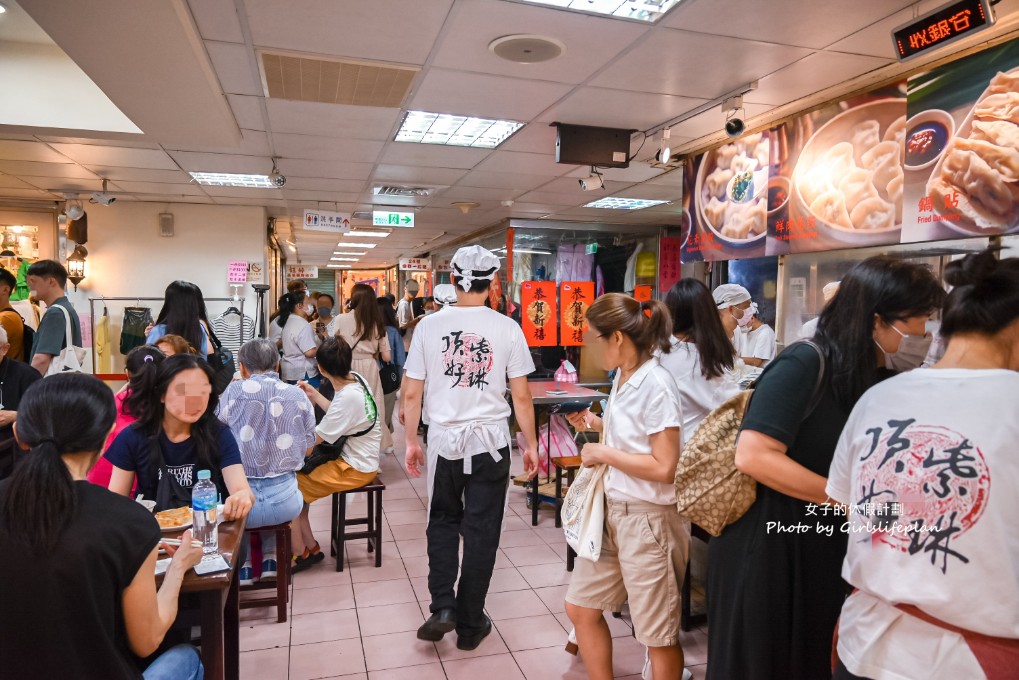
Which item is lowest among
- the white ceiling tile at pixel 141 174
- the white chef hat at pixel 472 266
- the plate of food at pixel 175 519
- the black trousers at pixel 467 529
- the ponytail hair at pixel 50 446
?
the black trousers at pixel 467 529

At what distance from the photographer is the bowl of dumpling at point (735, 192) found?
4.57 m

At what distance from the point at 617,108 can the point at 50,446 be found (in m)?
3.74

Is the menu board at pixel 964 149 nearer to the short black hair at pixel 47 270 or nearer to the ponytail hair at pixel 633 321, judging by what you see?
the ponytail hair at pixel 633 321

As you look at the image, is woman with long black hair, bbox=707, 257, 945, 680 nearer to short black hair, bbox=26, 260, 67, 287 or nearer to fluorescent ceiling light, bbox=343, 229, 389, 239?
short black hair, bbox=26, 260, 67, 287

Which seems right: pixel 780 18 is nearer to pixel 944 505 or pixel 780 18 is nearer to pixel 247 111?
pixel 944 505

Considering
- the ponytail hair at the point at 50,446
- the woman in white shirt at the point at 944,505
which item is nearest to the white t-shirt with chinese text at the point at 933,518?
the woman in white shirt at the point at 944,505

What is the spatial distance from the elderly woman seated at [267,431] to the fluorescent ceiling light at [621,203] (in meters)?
5.12

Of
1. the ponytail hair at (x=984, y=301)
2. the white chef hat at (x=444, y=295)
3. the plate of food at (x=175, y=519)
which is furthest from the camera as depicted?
the white chef hat at (x=444, y=295)

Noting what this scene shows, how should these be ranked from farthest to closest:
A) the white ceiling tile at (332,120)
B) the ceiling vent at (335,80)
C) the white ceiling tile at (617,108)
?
1. the white ceiling tile at (332,120)
2. the white ceiling tile at (617,108)
3. the ceiling vent at (335,80)

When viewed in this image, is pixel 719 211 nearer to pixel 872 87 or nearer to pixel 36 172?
pixel 872 87

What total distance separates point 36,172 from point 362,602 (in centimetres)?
562

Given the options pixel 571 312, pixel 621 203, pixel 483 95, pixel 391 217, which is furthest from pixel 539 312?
pixel 483 95

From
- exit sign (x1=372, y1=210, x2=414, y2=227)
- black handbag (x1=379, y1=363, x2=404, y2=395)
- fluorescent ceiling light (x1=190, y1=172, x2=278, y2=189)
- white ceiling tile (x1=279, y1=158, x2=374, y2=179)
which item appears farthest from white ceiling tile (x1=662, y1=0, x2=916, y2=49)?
exit sign (x1=372, y1=210, x2=414, y2=227)

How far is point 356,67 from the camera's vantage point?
3.49m
